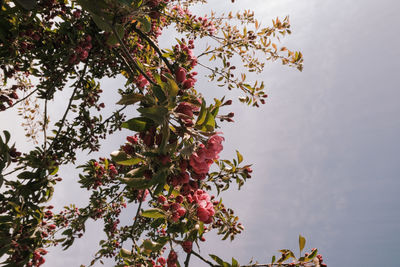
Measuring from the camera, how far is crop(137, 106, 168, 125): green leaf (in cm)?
116

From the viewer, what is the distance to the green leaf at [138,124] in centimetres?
134

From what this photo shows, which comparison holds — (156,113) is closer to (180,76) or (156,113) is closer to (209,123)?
(209,123)

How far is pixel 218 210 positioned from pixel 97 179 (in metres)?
1.72

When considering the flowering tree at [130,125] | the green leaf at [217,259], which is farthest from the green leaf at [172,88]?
the green leaf at [217,259]

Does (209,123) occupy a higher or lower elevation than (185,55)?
lower

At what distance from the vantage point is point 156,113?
1.19 metres

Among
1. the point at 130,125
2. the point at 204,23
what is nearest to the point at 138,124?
the point at 130,125

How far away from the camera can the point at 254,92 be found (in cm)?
321

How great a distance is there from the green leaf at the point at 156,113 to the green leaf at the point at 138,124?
19 cm

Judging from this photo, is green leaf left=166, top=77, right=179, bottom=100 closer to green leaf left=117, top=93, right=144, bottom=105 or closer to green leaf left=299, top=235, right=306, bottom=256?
green leaf left=117, top=93, right=144, bottom=105

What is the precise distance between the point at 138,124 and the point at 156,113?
223 millimetres

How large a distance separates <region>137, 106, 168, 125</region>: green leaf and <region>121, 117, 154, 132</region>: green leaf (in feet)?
0.63

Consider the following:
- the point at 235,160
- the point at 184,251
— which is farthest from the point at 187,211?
the point at 235,160

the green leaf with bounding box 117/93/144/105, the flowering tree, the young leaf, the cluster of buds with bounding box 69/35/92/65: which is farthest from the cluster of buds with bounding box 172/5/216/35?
the green leaf with bounding box 117/93/144/105
